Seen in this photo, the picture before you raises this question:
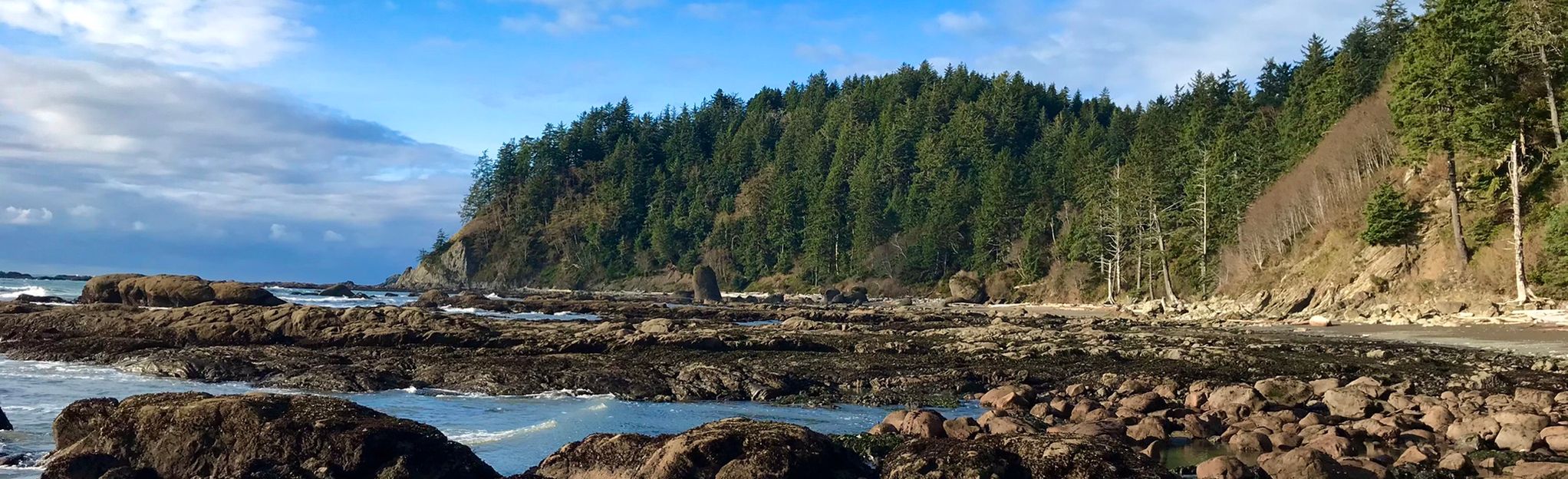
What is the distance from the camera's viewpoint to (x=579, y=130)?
15088 cm

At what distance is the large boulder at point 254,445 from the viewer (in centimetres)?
1030

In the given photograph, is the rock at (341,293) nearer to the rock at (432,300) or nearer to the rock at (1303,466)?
the rock at (432,300)

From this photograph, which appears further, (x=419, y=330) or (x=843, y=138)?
(x=843, y=138)

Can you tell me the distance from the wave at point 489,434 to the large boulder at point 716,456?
14.4 ft

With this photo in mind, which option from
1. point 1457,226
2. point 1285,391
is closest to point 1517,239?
point 1457,226

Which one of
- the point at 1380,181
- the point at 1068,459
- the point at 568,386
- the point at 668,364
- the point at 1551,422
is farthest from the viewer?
the point at 1380,181

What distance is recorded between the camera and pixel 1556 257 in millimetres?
33188

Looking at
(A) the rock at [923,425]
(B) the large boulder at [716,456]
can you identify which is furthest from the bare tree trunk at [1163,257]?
(B) the large boulder at [716,456]

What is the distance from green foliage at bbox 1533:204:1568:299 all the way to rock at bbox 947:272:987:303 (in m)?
47.7

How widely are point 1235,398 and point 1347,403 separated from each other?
1750mm

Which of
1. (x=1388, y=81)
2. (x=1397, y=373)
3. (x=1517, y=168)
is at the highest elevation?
(x=1388, y=81)

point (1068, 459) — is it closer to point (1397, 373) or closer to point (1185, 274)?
point (1397, 373)

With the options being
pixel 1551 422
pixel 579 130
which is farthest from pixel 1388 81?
pixel 579 130

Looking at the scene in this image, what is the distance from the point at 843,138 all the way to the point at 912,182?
50.4 feet
